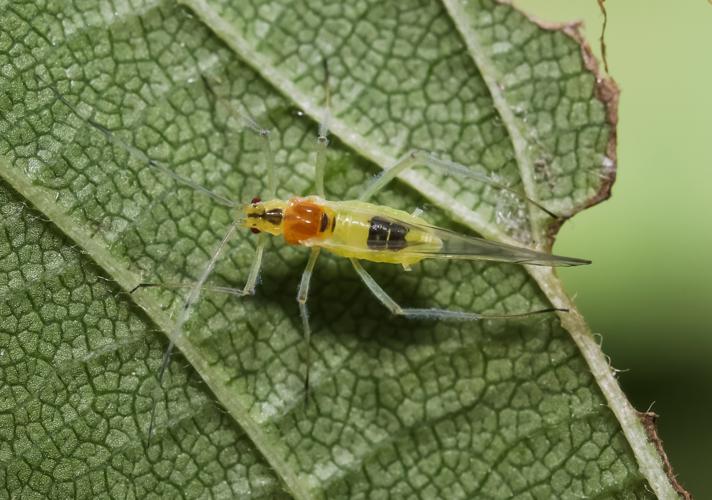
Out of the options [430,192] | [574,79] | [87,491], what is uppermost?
[574,79]

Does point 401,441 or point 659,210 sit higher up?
point 659,210

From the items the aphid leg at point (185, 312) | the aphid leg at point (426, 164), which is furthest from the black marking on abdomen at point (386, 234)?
the aphid leg at point (185, 312)

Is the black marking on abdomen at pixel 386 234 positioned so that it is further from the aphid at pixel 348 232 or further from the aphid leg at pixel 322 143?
the aphid leg at pixel 322 143

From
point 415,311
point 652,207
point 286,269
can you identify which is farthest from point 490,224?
point 286,269

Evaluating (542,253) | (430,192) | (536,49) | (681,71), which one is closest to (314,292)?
(430,192)

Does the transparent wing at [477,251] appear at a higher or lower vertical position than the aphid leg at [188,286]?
higher

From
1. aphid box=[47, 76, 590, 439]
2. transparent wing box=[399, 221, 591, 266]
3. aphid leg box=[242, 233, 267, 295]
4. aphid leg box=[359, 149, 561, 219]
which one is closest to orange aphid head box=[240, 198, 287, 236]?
aphid box=[47, 76, 590, 439]

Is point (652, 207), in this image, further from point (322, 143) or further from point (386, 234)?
point (322, 143)

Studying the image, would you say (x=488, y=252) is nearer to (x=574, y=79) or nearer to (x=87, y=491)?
(x=574, y=79)
